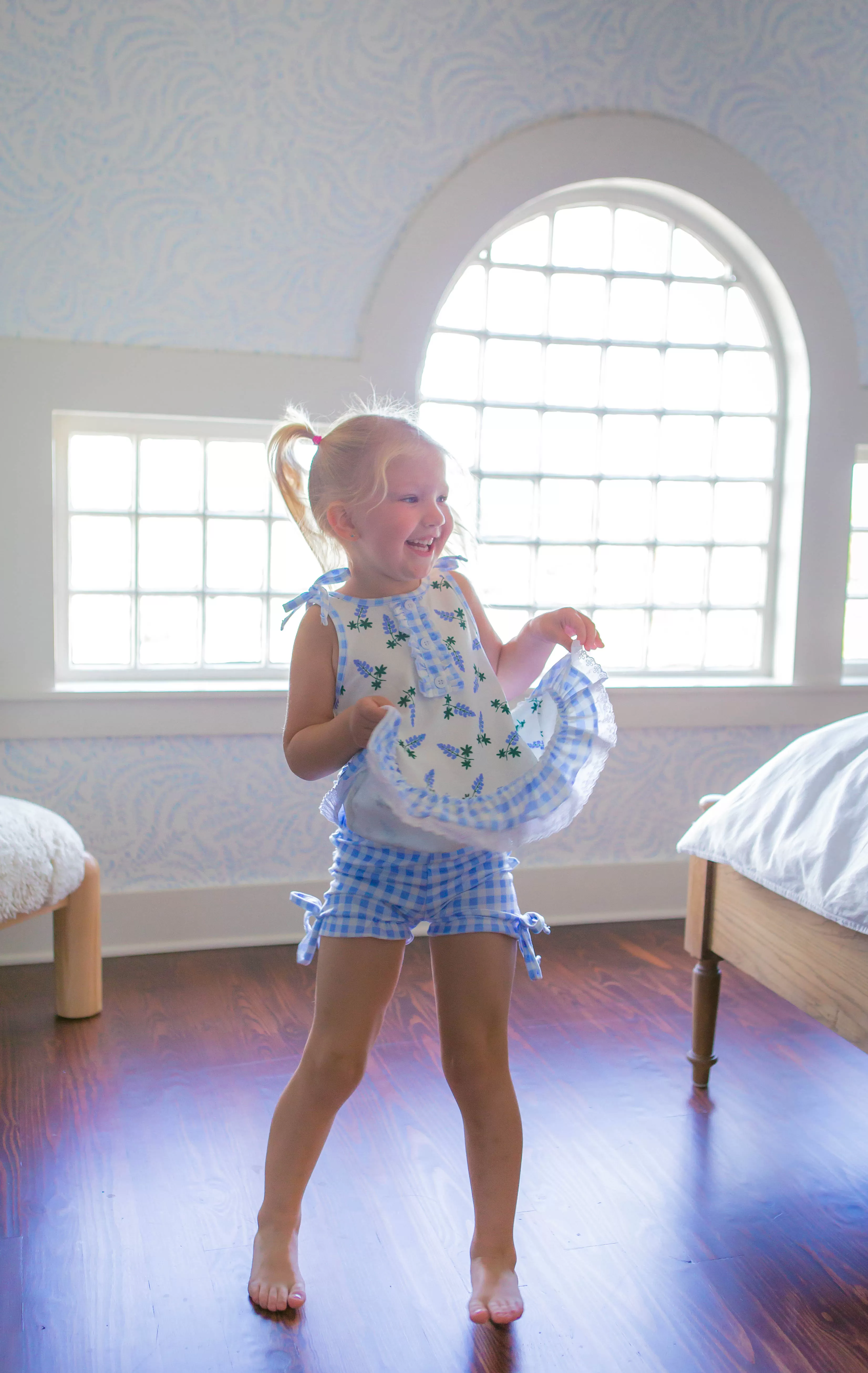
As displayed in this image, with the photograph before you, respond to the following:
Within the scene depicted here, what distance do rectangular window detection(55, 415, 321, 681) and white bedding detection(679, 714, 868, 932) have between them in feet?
5.22

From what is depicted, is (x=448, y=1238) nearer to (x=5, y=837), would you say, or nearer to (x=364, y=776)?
(x=364, y=776)

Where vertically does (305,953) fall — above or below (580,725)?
below

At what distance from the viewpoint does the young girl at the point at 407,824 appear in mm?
1570

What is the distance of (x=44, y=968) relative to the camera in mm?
3006

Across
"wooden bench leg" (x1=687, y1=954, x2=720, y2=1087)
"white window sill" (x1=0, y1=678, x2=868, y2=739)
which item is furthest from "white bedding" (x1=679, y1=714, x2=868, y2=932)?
"white window sill" (x1=0, y1=678, x2=868, y2=739)

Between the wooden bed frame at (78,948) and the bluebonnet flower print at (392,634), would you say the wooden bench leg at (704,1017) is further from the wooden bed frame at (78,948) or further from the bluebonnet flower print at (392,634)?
the wooden bed frame at (78,948)

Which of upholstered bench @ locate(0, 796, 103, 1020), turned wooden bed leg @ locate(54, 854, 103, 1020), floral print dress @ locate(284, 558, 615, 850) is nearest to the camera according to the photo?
floral print dress @ locate(284, 558, 615, 850)

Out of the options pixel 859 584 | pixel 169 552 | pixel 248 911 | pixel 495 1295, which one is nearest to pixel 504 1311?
pixel 495 1295

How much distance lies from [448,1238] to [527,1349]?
28 centimetres

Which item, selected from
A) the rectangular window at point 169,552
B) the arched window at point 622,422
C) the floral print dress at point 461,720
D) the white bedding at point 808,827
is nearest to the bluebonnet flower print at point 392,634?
the floral print dress at point 461,720

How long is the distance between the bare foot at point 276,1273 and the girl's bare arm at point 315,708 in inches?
27.5

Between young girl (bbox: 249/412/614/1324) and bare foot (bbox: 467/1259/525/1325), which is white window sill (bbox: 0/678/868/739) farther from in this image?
bare foot (bbox: 467/1259/525/1325)

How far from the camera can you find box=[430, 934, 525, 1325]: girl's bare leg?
1571 mm

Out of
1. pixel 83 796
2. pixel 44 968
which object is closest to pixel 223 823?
pixel 83 796
